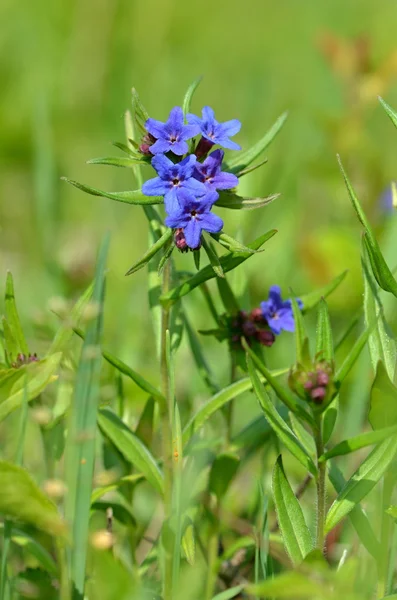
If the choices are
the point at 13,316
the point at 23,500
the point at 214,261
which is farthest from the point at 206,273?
the point at 23,500

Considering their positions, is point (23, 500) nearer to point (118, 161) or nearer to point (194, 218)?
point (194, 218)

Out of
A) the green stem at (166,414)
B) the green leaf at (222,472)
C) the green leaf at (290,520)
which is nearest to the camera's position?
the green leaf at (290,520)

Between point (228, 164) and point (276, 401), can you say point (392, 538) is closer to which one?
point (276, 401)

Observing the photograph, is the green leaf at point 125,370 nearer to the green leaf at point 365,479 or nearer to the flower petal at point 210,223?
the flower petal at point 210,223

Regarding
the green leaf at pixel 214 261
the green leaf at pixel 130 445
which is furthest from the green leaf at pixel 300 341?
the green leaf at pixel 130 445

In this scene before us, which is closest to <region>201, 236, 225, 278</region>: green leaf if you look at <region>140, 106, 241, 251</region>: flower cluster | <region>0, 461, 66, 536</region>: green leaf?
<region>140, 106, 241, 251</region>: flower cluster

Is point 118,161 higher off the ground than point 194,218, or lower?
higher

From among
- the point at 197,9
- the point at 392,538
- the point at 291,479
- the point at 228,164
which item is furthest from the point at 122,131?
the point at 392,538
